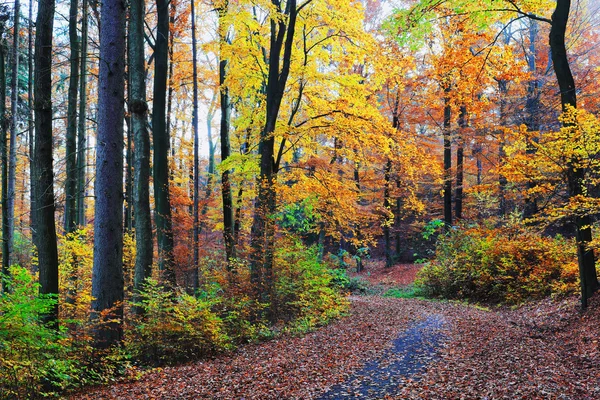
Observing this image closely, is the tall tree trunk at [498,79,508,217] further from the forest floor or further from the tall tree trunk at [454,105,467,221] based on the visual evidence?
the forest floor

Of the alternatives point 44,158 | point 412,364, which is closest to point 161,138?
point 44,158

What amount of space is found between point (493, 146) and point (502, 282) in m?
8.63

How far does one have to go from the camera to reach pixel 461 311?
1186cm

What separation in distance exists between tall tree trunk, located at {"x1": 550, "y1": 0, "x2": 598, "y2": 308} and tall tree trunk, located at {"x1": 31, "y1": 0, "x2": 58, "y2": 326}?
9.94m

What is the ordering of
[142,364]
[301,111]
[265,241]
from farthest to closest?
[301,111], [265,241], [142,364]

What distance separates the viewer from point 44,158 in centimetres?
696

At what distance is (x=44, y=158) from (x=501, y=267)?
1321cm

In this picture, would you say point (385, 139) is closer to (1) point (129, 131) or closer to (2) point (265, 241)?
(2) point (265, 241)

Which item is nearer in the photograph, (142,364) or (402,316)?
→ (142,364)

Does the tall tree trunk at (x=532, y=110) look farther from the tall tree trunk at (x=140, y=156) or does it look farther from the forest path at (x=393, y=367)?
the tall tree trunk at (x=140, y=156)

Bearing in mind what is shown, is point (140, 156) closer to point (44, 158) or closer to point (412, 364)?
point (44, 158)

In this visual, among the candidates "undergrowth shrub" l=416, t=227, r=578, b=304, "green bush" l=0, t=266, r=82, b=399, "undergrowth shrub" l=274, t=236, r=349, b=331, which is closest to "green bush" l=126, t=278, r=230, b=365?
"green bush" l=0, t=266, r=82, b=399

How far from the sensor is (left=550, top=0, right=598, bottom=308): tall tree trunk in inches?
340

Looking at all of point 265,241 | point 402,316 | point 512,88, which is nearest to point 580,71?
point 512,88
